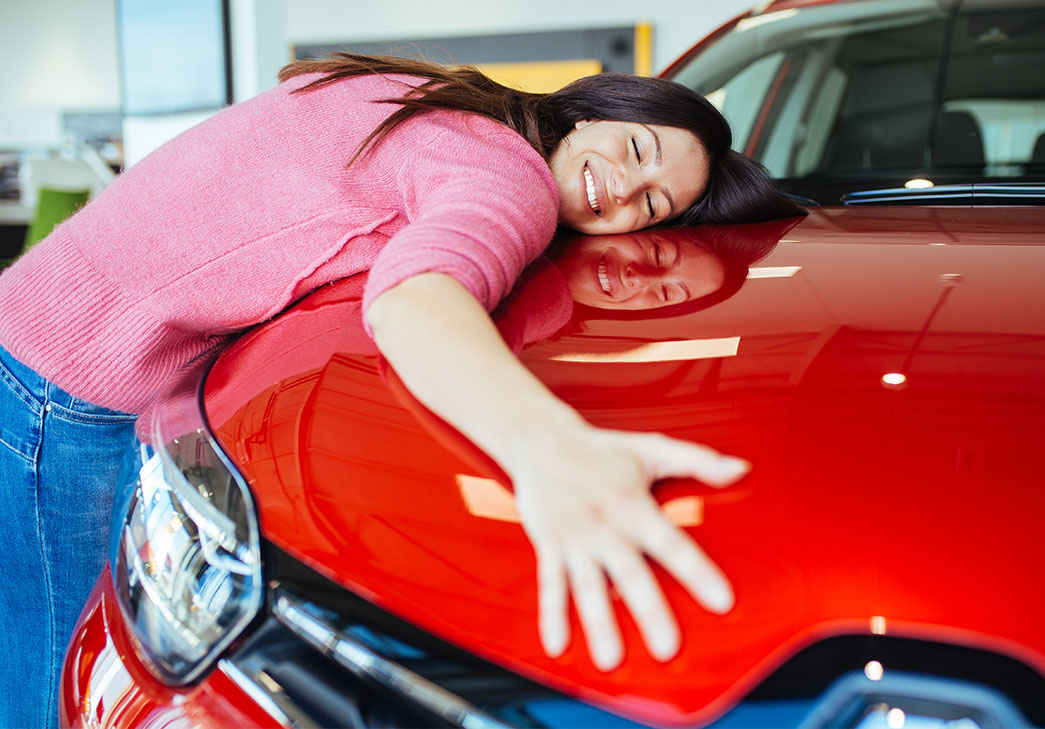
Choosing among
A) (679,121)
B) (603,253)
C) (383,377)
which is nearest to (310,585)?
(383,377)

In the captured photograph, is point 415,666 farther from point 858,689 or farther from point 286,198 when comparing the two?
point 286,198

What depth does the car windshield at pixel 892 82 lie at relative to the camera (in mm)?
1723

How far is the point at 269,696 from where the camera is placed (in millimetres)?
654

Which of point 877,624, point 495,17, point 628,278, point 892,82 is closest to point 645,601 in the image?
point 877,624

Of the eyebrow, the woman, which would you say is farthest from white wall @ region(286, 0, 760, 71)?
the woman

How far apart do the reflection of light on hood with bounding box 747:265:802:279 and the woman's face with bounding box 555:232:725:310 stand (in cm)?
3

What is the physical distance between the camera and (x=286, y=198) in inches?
40.5

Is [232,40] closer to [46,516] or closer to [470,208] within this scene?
[46,516]

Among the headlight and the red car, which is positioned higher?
the red car

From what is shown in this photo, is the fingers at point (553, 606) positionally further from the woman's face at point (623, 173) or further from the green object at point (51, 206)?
the green object at point (51, 206)

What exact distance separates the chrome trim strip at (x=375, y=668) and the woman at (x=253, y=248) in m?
0.19

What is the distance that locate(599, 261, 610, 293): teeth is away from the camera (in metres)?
0.96

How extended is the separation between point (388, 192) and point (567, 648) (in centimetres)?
63

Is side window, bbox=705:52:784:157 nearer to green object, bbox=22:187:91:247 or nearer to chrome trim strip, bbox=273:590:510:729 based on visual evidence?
chrome trim strip, bbox=273:590:510:729
